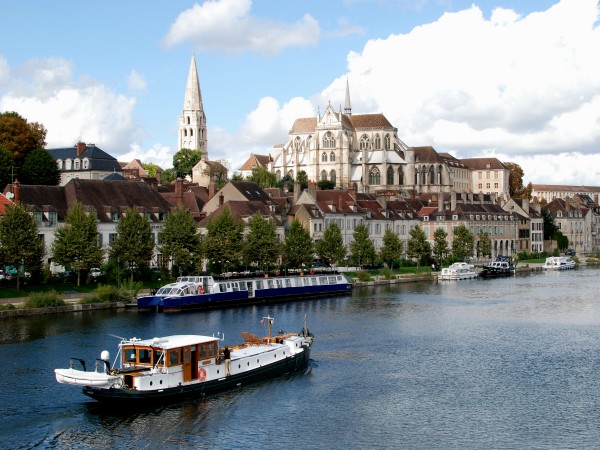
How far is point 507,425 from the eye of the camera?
35094 mm

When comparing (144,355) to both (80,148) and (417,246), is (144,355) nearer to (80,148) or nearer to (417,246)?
(417,246)

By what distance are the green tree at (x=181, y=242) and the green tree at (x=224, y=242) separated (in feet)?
5.27

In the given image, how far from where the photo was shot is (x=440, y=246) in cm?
11538

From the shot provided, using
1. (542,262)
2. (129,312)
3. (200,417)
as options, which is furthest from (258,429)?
(542,262)

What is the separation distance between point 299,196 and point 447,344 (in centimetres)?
5898

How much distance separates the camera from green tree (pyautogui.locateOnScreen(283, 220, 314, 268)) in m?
90.8

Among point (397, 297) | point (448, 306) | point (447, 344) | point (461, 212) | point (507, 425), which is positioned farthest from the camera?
point (461, 212)

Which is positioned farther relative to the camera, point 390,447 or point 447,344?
point 447,344

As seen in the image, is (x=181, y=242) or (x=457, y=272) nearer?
(x=181, y=242)

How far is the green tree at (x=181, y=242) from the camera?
78.3 meters

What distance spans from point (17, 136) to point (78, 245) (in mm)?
41032

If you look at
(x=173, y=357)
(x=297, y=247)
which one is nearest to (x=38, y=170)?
(x=297, y=247)

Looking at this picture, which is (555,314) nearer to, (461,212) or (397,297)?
(397,297)

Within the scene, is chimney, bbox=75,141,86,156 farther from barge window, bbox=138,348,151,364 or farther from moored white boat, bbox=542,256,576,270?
barge window, bbox=138,348,151,364
